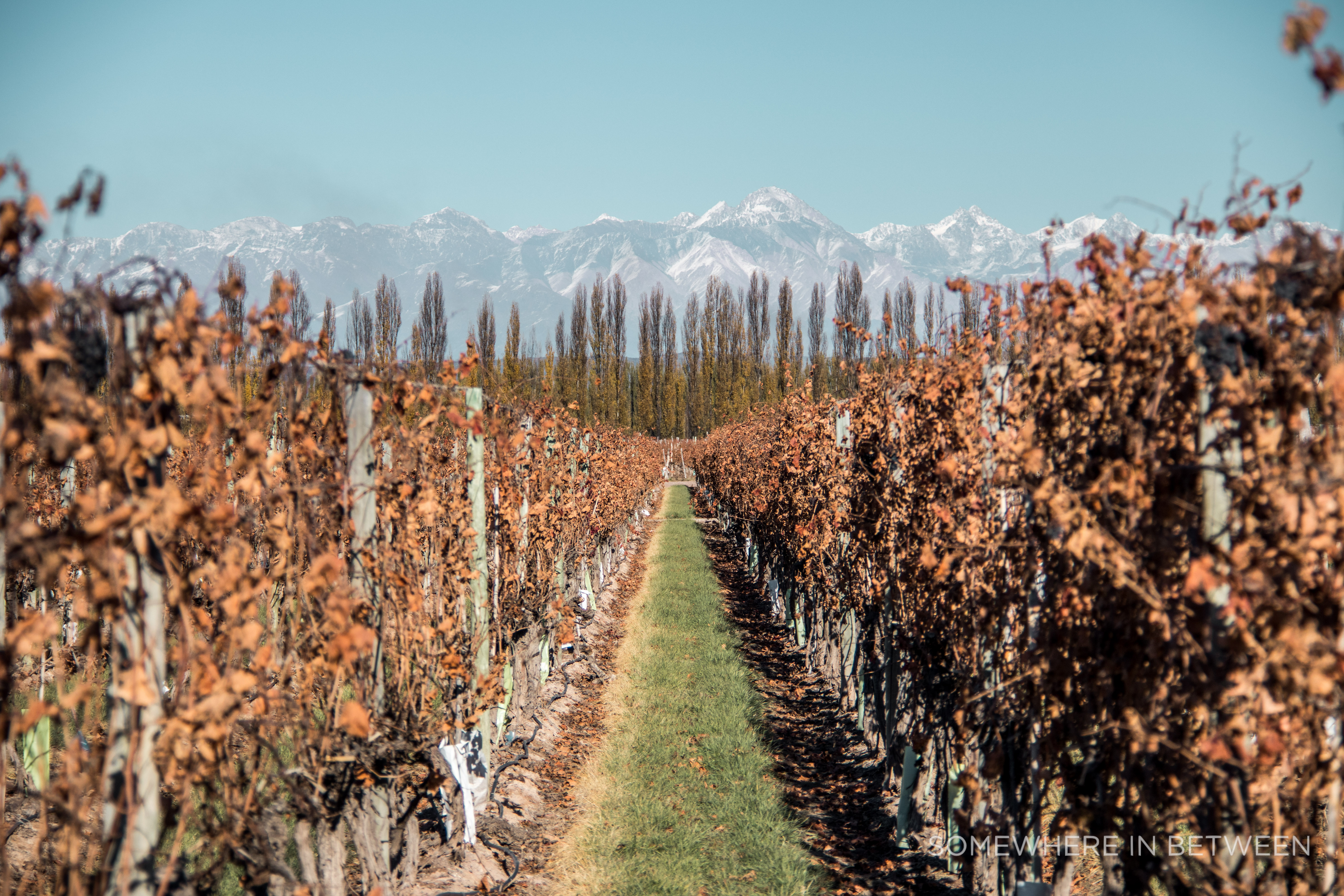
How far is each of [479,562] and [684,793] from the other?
87.5 inches

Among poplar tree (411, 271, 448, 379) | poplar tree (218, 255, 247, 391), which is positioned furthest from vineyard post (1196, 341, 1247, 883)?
poplar tree (411, 271, 448, 379)

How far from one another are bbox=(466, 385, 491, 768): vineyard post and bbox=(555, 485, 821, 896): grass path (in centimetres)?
90

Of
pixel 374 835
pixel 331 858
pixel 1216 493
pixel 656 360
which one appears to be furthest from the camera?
pixel 656 360

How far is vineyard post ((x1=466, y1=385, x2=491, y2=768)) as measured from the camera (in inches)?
165

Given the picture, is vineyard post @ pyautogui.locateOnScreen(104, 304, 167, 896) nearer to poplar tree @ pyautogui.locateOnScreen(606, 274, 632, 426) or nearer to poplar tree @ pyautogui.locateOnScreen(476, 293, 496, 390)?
poplar tree @ pyautogui.locateOnScreen(476, 293, 496, 390)

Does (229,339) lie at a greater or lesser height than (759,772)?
greater

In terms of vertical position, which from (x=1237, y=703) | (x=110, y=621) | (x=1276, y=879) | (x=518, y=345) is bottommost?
(x=1276, y=879)

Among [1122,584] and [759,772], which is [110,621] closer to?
[1122,584]

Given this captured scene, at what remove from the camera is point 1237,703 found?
1.91m

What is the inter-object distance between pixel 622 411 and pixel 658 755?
4224cm

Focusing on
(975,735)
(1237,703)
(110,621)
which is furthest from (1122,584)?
(110,621)

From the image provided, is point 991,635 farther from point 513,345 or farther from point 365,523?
point 513,345

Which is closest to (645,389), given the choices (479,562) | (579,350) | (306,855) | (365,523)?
(579,350)

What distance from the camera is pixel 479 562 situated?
4.39 meters
